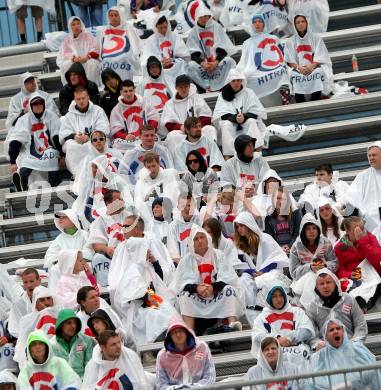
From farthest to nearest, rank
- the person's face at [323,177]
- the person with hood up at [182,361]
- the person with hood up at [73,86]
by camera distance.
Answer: the person with hood up at [73,86], the person's face at [323,177], the person with hood up at [182,361]

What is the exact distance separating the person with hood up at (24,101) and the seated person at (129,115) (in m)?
0.80

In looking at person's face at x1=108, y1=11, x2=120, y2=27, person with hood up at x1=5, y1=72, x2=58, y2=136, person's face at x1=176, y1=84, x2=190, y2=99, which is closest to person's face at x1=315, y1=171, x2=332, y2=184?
person's face at x1=176, y1=84, x2=190, y2=99

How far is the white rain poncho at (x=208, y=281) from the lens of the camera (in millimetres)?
18312

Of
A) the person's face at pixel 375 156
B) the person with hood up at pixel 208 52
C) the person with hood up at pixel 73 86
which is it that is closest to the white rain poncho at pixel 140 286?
the person's face at pixel 375 156

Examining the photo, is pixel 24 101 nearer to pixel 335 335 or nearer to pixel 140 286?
pixel 140 286

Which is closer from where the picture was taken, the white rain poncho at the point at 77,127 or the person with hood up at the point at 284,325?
the person with hood up at the point at 284,325

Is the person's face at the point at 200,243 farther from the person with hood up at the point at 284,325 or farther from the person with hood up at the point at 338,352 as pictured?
the person with hood up at the point at 338,352

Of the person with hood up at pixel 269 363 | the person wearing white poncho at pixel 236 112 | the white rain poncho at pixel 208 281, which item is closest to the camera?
the person with hood up at pixel 269 363

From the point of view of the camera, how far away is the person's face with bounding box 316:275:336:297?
692 inches

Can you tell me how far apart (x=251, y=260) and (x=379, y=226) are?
141cm

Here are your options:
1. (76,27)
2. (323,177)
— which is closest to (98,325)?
(323,177)

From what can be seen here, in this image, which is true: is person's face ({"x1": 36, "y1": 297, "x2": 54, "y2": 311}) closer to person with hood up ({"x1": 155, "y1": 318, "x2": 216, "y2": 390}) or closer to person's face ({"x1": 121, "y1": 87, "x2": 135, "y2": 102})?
person with hood up ({"x1": 155, "y1": 318, "x2": 216, "y2": 390})

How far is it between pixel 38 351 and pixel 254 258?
288cm

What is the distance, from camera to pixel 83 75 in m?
22.5
